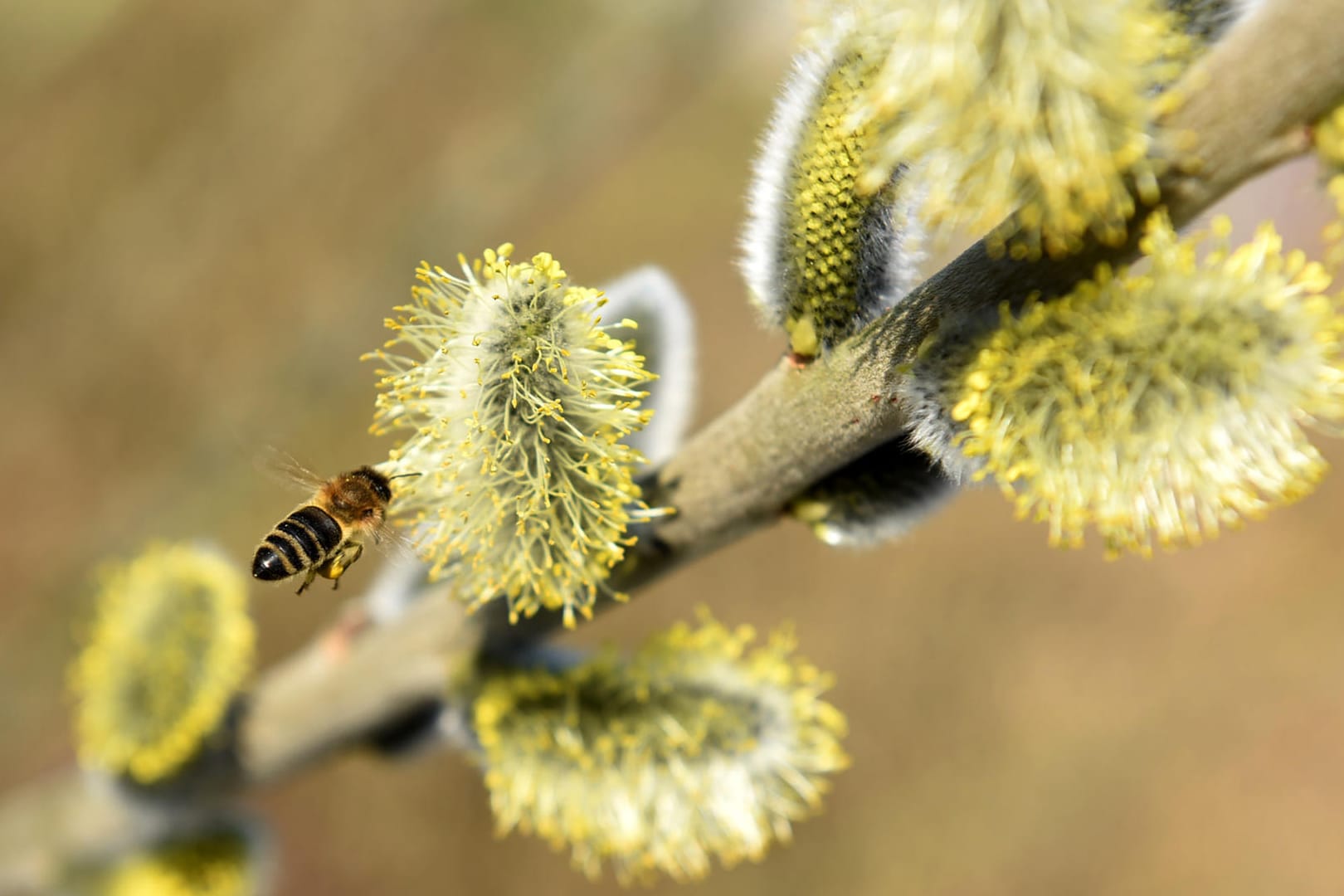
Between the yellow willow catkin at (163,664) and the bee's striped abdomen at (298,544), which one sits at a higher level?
the yellow willow catkin at (163,664)

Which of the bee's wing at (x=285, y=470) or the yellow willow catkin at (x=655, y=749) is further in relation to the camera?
the bee's wing at (x=285, y=470)

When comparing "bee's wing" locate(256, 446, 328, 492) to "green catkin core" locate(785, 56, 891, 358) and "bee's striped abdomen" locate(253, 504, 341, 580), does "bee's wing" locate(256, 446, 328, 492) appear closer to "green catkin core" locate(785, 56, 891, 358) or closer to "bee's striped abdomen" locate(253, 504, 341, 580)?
"bee's striped abdomen" locate(253, 504, 341, 580)

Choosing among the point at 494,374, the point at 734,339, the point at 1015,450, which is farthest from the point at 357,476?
the point at 734,339

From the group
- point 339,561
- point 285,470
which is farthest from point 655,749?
point 285,470

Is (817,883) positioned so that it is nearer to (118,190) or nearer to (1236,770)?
(1236,770)

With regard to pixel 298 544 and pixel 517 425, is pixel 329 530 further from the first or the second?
pixel 517 425

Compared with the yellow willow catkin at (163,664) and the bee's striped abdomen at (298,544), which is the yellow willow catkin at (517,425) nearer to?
the bee's striped abdomen at (298,544)

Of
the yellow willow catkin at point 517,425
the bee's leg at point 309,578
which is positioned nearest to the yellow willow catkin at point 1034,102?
the yellow willow catkin at point 517,425

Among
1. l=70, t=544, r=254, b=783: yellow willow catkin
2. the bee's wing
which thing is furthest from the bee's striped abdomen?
l=70, t=544, r=254, b=783: yellow willow catkin
